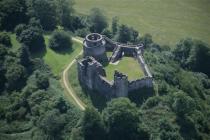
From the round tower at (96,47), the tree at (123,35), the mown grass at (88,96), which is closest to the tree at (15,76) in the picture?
the mown grass at (88,96)

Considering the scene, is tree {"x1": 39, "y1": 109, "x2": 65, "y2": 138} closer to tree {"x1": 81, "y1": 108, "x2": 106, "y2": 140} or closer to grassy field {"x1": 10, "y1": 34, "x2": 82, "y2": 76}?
tree {"x1": 81, "y1": 108, "x2": 106, "y2": 140}

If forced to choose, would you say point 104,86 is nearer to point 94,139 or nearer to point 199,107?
point 94,139

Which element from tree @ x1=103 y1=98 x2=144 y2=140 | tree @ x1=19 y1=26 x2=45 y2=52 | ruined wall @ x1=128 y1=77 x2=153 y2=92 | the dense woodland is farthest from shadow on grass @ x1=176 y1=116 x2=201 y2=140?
tree @ x1=19 y1=26 x2=45 y2=52

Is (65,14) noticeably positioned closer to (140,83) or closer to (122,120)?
(140,83)

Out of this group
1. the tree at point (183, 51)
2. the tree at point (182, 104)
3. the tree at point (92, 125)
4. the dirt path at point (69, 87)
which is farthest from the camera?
the tree at point (183, 51)

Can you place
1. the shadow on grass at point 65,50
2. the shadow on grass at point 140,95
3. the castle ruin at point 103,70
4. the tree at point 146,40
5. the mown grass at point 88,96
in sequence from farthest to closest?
the tree at point 146,40 → the shadow on grass at point 65,50 → the mown grass at point 88,96 → the shadow on grass at point 140,95 → the castle ruin at point 103,70

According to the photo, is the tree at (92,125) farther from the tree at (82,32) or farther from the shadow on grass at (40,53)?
the tree at (82,32)
